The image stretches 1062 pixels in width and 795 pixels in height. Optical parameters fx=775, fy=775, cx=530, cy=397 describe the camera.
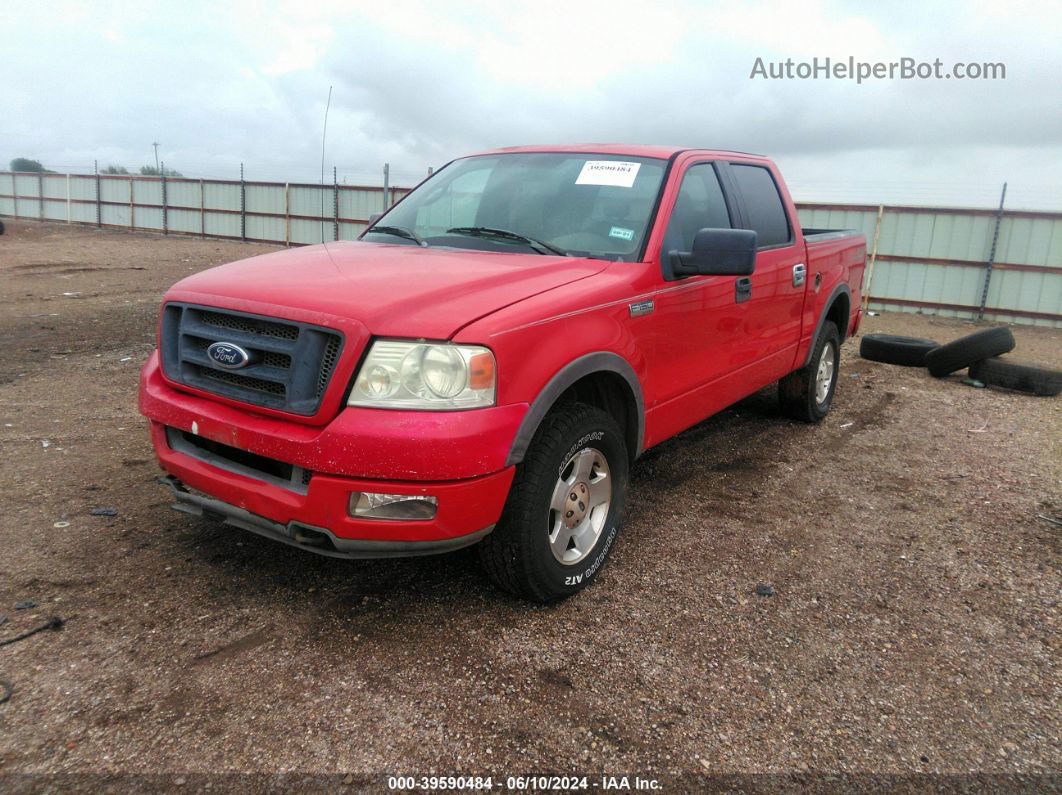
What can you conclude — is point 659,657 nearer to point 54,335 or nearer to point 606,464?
point 606,464

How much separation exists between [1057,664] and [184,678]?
3172mm

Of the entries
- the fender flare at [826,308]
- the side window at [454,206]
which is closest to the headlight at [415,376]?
the side window at [454,206]

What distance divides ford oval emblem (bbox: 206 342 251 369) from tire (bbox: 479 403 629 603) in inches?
42.1

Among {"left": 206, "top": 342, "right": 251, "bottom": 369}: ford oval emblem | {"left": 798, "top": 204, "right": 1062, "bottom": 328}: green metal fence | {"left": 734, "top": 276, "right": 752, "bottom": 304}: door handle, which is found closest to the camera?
{"left": 206, "top": 342, "right": 251, "bottom": 369}: ford oval emblem

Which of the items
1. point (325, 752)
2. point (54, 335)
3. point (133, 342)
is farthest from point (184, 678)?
point (54, 335)

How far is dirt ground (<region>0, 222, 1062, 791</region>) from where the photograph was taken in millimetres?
2357

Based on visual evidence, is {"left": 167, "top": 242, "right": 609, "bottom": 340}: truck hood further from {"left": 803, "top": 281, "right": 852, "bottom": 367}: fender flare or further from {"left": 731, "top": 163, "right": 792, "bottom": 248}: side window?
{"left": 803, "top": 281, "right": 852, "bottom": 367}: fender flare

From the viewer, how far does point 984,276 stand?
564 inches

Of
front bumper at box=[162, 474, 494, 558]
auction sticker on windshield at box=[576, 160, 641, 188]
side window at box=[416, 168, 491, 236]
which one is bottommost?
front bumper at box=[162, 474, 494, 558]

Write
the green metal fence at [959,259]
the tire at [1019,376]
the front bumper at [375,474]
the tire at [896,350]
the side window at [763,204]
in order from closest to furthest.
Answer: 1. the front bumper at [375,474]
2. the side window at [763,204]
3. the tire at [1019,376]
4. the tire at [896,350]
5. the green metal fence at [959,259]

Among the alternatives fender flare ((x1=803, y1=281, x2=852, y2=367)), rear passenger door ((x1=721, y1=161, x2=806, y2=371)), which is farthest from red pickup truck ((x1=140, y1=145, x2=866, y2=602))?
fender flare ((x1=803, y1=281, x2=852, y2=367))

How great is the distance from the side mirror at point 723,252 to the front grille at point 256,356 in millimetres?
1723

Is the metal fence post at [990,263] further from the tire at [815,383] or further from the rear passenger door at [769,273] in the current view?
the rear passenger door at [769,273]

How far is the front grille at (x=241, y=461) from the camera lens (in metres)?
2.65
